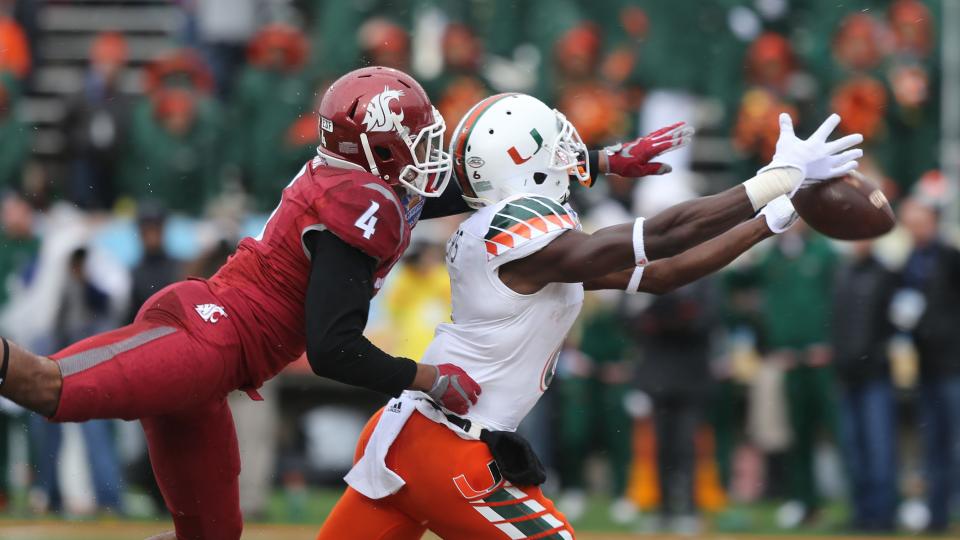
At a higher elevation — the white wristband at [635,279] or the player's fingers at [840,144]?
the player's fingers at [840,144]

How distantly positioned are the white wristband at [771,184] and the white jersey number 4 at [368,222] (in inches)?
42.2

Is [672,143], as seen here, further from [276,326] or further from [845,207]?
[276,326]


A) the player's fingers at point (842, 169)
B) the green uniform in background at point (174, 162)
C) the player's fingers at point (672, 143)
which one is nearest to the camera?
the player's fingers at point (842, 169)

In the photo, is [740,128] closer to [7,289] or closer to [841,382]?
[841,382]

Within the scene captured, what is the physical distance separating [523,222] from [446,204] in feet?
2.23

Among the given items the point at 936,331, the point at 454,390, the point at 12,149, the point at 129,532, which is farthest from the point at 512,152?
the point at 12,149

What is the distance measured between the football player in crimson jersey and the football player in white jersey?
0.35 ft

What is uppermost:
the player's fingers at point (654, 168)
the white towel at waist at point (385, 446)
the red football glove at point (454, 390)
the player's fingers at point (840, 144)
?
the player's fingers at point (840, 144)

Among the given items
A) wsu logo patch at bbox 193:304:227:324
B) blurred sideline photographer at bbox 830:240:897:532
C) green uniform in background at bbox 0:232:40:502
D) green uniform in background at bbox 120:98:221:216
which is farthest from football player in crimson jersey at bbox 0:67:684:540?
green uniform in background at bbox 120:98:221:216

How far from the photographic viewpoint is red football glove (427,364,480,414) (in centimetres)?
462

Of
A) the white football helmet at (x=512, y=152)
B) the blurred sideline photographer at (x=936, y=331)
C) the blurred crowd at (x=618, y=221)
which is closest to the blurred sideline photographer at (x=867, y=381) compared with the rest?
the blurred crowd at (x=618, y=221)

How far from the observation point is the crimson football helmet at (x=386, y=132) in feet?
15.6

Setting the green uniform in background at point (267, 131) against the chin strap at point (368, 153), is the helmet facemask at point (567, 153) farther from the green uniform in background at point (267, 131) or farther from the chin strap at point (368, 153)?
the green uniform in background at point (267, 131)

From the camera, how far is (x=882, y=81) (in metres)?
10.6
